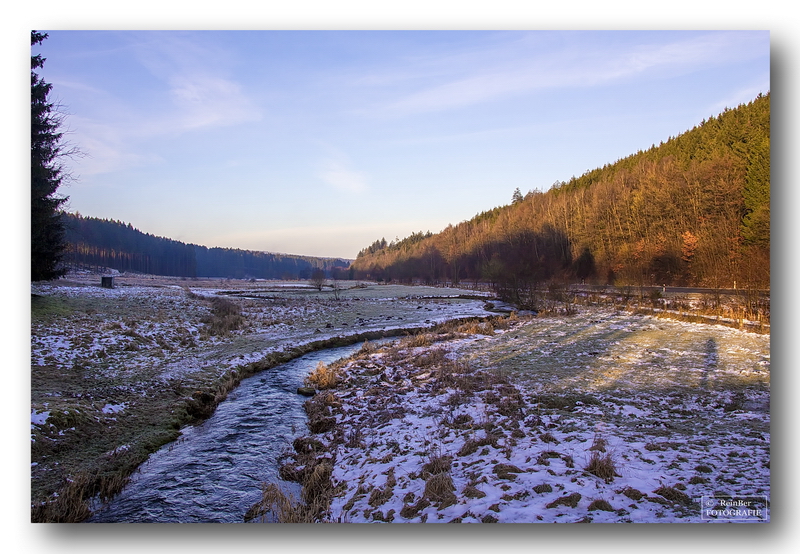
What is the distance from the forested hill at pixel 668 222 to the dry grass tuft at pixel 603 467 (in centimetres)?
500

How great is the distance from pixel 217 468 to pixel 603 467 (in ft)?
19.4

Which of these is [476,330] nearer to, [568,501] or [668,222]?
[568,501]

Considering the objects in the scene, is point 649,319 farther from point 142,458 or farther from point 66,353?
point 66,353

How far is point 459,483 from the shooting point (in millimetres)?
5004

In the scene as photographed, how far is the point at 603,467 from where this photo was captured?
471 centimetres

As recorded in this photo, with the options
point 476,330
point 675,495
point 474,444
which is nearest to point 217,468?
point 474,444

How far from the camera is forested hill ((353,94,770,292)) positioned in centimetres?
885

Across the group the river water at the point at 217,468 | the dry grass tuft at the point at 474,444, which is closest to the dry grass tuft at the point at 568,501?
the dry grass tuft at the point at 474,444

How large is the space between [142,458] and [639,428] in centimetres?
843

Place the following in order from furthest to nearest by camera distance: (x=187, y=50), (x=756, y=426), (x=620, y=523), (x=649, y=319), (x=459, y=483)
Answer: (x=649, y=319) < (x=187, y=50) < (x=756, y=426) < (x=459, y=483) < (x=620, y=523)

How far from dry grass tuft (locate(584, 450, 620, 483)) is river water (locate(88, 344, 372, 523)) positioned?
165 inches

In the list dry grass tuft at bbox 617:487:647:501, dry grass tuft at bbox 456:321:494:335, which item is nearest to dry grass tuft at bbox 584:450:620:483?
dry grass tuft at bbox 617:487:647:501

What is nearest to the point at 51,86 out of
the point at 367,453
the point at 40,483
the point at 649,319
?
the point at 40,483
